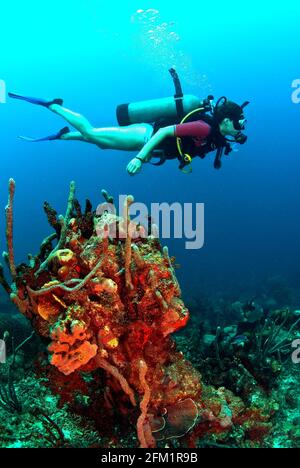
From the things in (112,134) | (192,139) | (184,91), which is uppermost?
(184,91)

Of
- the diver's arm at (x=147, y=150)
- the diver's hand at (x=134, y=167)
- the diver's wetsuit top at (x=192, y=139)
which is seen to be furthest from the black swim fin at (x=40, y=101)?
the diver's hand at (x=134, y=167)

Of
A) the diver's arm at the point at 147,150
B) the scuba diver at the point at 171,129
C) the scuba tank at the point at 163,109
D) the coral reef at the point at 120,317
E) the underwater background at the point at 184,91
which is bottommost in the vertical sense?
the coral reef at the point at 120,317

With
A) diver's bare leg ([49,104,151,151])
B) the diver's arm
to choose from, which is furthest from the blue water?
the diver's arm

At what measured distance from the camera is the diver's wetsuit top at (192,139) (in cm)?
650

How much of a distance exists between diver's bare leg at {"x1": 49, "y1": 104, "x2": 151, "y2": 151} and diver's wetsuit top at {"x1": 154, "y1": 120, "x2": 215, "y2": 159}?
76cm

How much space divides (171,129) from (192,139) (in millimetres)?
710

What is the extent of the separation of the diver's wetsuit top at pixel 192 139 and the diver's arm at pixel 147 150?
180 mm

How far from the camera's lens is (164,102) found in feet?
26.1

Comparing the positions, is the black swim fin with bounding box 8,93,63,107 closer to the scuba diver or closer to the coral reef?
the scuba diver

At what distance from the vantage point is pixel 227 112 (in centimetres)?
679

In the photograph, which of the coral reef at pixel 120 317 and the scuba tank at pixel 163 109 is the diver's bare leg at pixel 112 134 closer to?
the scuba tank at pixel 163 109

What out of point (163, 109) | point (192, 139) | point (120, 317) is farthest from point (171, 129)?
point (120, 317)

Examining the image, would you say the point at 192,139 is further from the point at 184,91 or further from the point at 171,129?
the point at 184,91

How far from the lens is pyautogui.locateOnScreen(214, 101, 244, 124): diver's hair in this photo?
680 cm
